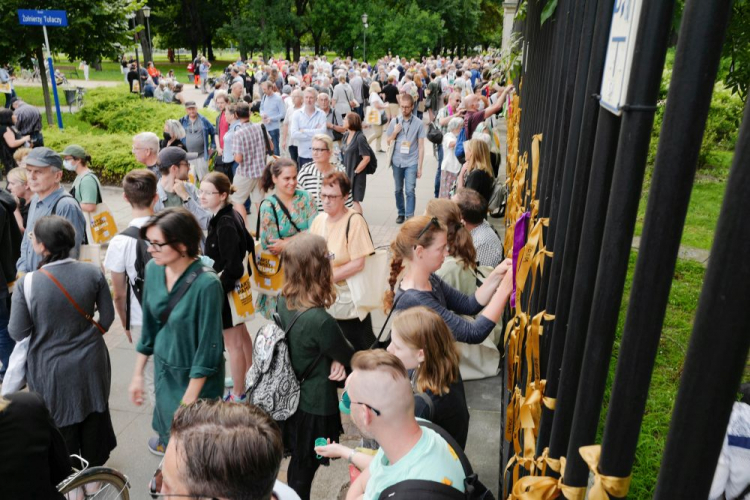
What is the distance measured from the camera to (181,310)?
3703mm

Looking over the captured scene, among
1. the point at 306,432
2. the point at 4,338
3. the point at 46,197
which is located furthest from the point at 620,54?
the point at 4,338

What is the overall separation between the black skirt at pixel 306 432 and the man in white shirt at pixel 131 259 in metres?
1.31

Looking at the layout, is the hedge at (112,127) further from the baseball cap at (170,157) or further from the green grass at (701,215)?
the green grass at (701,215)

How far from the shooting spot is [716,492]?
2754mm

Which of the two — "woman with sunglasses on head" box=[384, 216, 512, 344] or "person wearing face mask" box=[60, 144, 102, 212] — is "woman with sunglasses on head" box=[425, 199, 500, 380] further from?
"person wearing face mask" box=[60, 144, 102, 212]

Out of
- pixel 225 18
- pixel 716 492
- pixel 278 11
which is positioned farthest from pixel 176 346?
pixel 225 18

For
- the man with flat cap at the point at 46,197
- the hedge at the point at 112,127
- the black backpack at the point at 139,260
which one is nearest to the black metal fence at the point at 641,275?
the black backpack at the point at 139,260

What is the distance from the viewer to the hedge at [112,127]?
13711 millimetres

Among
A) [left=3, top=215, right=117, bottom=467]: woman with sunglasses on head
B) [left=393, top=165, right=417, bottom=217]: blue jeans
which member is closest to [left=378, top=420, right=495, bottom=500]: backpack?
[left=3, top=215, right=117, bottom=467]: woman with sunglasses on head

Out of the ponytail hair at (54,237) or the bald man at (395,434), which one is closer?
the bald man at (395,434)

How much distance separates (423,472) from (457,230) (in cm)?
242

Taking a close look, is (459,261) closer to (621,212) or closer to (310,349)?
(310,349)

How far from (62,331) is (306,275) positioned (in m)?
1.63

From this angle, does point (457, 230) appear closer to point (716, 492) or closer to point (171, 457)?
point (716, 492)
